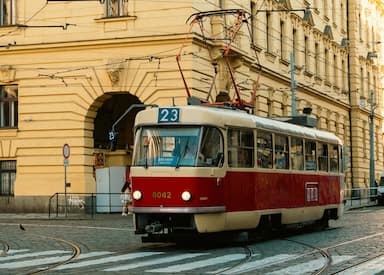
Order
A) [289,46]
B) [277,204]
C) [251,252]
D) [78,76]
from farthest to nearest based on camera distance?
[289,46] < [78,76] < [277,204] < [251,252]

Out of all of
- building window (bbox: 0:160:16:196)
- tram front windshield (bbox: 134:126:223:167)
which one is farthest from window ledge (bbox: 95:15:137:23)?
tram front windshield (bbox: 134:126:223:167)

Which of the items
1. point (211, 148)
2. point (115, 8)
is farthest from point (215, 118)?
point (115, 8)

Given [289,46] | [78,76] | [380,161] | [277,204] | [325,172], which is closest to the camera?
[277,204]

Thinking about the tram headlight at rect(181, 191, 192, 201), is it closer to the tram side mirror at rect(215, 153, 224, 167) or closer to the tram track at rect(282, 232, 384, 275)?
the tram side mirror at rect(215, 153, 224, 167)

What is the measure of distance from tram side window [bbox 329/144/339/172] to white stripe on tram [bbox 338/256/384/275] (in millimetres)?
9750

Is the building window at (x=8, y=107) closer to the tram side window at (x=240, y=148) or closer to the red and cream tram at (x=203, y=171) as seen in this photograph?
the red and cream tram at (x=203, y=171)

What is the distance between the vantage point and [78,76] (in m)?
33.2

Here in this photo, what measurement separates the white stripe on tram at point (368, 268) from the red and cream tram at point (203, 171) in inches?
151

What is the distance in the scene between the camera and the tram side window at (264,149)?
725 inches

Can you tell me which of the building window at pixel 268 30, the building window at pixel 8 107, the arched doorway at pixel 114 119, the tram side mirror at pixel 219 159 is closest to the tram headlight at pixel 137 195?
the tram side mirror at pixel 219 159

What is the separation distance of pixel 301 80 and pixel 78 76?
679 inches

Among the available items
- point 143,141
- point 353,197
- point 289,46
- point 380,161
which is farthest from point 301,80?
point 143,141

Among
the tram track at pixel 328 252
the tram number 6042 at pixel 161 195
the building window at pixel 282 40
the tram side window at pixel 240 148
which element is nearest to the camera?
the tram track at pixel 328 252

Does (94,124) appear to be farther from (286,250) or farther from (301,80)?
(286,250)
